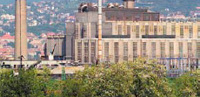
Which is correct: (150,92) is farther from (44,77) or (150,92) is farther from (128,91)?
(44,77)

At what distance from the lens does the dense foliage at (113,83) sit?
9831cm

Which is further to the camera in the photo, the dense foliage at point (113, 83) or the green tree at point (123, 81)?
the dense foliage at point (113, 83)

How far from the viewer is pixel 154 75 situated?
3979 inches

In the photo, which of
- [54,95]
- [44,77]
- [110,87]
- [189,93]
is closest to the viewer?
[110,87]

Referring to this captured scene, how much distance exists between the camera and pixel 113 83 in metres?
98.4

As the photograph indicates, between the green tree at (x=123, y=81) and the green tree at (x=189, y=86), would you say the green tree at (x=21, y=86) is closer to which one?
→ the green tree at (x=123, y=81)

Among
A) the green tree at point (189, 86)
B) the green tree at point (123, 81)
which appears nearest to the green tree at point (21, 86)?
the green tree at point (123, 81)

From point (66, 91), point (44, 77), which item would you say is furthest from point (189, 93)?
point (44, 77)

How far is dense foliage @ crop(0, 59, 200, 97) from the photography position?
98312 millimetres

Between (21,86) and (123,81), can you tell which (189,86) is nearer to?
(123,81)

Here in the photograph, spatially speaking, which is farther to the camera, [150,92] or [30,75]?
[30,75]

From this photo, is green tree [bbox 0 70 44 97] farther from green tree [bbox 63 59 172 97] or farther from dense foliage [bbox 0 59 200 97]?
green tree [bbox 63 59 172 97]

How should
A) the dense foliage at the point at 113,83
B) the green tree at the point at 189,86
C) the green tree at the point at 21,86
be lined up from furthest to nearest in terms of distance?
the green tree at the point at 21,86, the green tree at the point at 189,86, the dense foliage at the point at 113,83

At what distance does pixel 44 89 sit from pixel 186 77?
1746 cm
